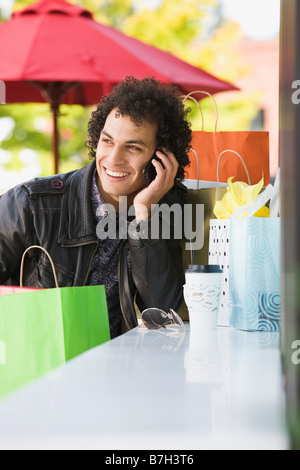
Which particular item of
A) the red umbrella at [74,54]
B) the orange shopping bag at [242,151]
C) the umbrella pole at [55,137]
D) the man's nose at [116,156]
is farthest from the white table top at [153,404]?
the umbrella pole at [55,137]

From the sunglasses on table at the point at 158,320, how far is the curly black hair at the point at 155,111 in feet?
2.99

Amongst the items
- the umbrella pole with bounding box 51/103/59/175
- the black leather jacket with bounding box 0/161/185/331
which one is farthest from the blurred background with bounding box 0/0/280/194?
the black leather jacket with bounding box 0/161/185/331

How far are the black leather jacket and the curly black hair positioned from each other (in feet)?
0.59

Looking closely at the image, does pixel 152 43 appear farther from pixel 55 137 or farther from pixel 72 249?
pixel 72 249

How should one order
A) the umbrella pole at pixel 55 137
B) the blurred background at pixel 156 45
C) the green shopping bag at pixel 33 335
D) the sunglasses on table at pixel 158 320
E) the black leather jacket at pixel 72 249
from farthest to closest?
the blurred background at pixel 156 45
the umbrella pole at pixel 55 137
the black leather jacket at pixel 72 249
the sunglasses on table at pixel 158 320
the green shopping bag at pixel 33 335

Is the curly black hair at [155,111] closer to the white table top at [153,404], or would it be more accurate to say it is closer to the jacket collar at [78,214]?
the jacket collar at [78,214]

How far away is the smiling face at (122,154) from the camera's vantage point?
87.7 inches

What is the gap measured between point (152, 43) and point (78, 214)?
887 centimetres

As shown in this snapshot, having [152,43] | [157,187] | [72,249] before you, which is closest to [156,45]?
[152,43]

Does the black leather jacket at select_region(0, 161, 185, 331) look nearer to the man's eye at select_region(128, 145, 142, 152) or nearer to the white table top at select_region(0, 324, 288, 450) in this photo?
the man's eye at select_region(128, 145, 142, 152)

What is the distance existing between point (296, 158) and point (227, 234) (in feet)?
3.40

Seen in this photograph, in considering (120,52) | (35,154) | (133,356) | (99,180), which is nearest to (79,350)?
(133,356)

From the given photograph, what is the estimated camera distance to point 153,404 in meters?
0.71

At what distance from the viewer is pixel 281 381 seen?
82cm
